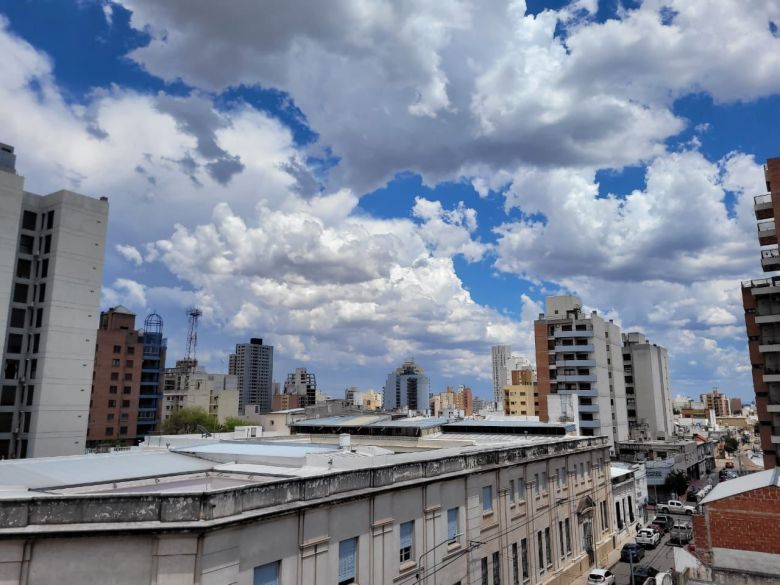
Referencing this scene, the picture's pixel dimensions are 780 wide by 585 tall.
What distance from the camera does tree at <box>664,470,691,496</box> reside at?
263ft

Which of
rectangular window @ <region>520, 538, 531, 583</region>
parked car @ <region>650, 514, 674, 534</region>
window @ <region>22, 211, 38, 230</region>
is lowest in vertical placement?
parked car @ <region>650, 514, 674, 534</region>

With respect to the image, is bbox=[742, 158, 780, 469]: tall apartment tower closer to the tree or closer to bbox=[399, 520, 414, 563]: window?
the tree

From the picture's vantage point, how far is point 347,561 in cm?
2220

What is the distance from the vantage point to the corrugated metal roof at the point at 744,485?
2828 cm

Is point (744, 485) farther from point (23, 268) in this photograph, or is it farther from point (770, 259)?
point (23, 268)

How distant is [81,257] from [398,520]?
63131 millimetres

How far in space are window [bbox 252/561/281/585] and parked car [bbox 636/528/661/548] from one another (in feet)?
146

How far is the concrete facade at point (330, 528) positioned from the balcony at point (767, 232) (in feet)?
135

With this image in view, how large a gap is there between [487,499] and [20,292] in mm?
64455

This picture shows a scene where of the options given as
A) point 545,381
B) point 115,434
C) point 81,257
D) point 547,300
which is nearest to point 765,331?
point 545,381

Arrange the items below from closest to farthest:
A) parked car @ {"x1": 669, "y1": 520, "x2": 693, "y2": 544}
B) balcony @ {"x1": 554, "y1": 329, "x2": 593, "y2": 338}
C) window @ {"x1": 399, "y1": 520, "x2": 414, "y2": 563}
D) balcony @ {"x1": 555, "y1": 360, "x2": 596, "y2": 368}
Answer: window @ {"x1": 399, "y1": 520, "x2": 414, "y2": 563}, parked car @ {"x1": 669, "y1": 520, "x2": 693, "y2": 544}, balcony @ {"x1": 555, "y1": 360, "x2": 596, "y2": 368}, balcony @ {"x1": 554, "y1": 329, "x2": 593, "y2": 338}

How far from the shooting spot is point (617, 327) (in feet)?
356

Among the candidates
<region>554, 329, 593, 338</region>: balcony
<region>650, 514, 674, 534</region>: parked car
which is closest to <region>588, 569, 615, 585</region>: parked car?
<region>650, 514, 674, 534</region>: parked car

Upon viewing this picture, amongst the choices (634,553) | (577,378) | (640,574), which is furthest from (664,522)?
(577,378)
